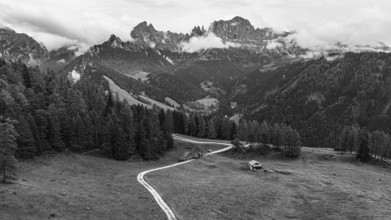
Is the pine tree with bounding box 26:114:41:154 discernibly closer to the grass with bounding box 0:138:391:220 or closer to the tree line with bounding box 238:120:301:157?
the grass with bounding box 0:138:391:220

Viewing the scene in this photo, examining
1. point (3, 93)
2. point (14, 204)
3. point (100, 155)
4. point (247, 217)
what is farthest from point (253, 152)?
point (14, 204)

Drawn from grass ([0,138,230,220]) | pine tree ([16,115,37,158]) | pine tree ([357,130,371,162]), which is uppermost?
pine tree ([357,130,371,162])

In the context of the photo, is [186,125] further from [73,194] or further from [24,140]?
[73,194]

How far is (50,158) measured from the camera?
91562 mm

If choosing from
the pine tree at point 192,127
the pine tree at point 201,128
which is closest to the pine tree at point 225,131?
the pine tree at point 201,128

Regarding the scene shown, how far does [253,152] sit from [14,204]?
102 meters

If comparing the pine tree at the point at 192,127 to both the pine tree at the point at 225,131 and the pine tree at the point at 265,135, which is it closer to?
the pine tree at the point at 225,131

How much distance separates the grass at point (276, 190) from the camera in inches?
2312

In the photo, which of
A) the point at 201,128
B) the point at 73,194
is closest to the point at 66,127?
the point at 73,194

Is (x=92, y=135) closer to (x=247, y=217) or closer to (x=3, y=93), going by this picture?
(x=3, y=93)

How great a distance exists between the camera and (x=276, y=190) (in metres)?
77.4

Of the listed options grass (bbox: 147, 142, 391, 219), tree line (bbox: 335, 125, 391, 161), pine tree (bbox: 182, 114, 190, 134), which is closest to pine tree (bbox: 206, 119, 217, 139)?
pine tree (bbox: 182, 114, 190, 134)

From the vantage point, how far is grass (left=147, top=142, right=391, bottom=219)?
5872cm

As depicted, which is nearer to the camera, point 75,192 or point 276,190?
point 75,192
